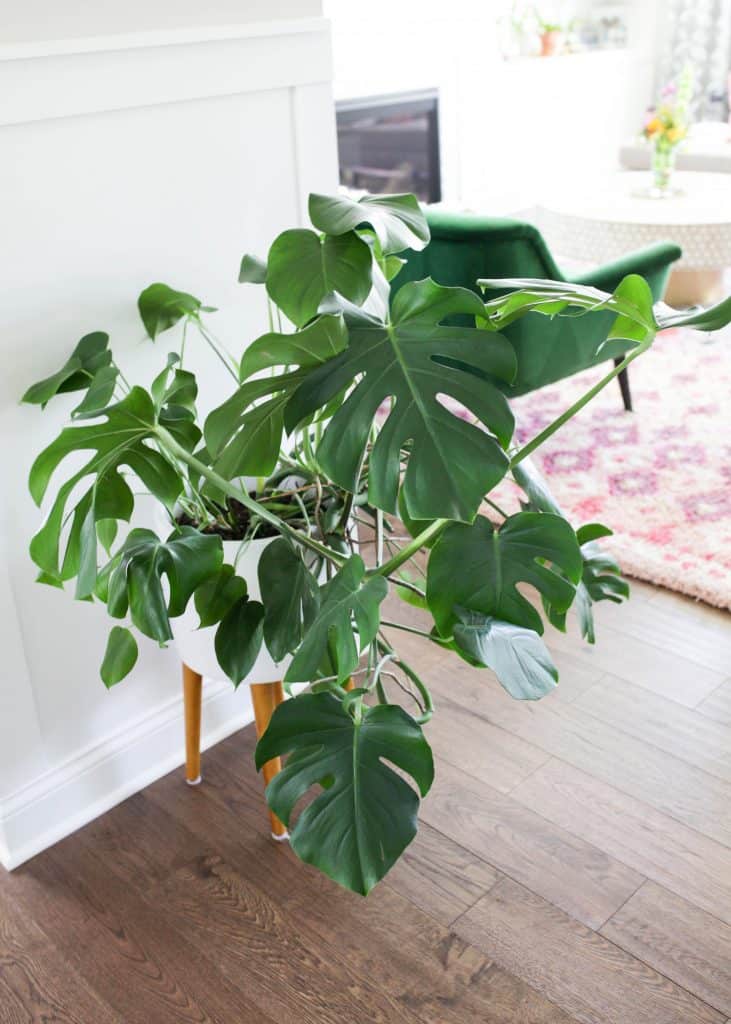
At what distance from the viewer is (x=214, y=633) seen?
1714mm

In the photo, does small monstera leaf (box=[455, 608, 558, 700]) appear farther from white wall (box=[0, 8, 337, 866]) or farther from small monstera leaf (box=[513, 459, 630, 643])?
white wall (box=[0, 8, 337, 866])

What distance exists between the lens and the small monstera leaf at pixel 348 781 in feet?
4.15

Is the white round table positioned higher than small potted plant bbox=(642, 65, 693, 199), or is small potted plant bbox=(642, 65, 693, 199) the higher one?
small potted plant bbox=(642, 65, 693, 199)

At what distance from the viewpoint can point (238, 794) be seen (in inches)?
78.7

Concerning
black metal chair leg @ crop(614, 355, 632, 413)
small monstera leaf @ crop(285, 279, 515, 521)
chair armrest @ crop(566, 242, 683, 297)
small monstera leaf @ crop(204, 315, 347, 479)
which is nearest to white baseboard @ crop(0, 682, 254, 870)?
small monstera leaf @ crop(204, 315, 347, 479)

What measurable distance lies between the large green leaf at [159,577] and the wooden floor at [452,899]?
56 cm

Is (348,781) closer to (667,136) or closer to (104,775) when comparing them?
(104,775)

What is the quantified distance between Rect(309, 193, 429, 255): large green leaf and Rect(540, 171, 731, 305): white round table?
240 cm

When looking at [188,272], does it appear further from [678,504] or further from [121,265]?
[678,504]

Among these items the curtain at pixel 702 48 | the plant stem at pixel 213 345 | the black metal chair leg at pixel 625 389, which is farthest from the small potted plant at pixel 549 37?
the plant stem at pixel 213 345

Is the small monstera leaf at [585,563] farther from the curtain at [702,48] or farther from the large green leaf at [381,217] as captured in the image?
the curtain at [702,48]

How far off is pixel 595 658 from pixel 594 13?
499 cm

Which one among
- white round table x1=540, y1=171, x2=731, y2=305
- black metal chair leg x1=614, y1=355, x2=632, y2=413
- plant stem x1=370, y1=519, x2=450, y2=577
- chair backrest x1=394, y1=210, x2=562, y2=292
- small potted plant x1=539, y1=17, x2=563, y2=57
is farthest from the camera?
small potted plant x1=539, y1=17, x2=563, y2=57

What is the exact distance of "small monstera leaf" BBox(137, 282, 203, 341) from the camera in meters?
1.71
